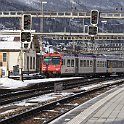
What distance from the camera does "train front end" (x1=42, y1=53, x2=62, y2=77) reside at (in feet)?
170

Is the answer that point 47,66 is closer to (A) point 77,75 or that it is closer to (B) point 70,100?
(A) point 77,75

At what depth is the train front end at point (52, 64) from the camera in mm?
51906

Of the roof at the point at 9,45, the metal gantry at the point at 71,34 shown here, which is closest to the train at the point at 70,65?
the roof at the point at 9,45

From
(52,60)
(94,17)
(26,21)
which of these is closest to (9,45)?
(52,60)

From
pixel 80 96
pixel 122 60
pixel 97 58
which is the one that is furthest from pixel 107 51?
Result: pixel 80 96

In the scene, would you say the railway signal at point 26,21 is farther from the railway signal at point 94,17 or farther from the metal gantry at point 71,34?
the metal gantry at point 71,34

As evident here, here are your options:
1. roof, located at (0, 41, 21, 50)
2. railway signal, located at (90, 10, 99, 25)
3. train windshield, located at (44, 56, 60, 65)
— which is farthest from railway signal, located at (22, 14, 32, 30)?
roof, located at (0, 41, 21, 50)

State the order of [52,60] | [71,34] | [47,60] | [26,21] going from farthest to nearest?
[71,34]
[47,60]
[52,60]
[26,21]

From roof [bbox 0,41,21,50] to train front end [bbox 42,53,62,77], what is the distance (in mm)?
15511

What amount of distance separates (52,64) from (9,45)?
19000mm

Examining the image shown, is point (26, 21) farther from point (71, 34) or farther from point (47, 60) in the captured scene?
point (71, 34)

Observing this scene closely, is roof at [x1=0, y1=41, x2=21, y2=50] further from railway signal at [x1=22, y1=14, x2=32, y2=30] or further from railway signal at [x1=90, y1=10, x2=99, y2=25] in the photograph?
railway signal at [x1=90, y1=10, x2=99, y2=25]

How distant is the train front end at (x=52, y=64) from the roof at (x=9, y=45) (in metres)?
15.5

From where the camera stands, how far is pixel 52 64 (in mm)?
52688
